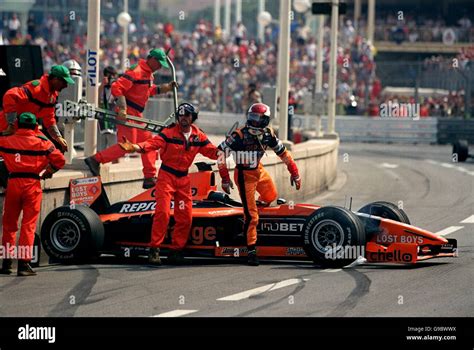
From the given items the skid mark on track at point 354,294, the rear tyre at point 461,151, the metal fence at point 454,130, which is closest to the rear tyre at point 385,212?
the skid mark on track at point 354,294

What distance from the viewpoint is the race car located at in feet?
41.4

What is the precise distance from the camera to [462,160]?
2912 centimetres

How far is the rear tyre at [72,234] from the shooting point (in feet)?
A: 43.1

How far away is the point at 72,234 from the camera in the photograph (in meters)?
13.2

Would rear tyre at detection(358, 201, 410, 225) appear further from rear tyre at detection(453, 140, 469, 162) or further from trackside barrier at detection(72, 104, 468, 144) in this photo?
trackside barrier at detection(72, 104, 468, 144)

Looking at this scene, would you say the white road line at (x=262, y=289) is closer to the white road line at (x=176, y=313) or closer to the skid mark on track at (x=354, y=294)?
the skid mark on track at (x=354, y=294)

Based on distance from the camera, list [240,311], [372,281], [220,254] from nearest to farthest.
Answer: [240,311], [372,281], [220,254]

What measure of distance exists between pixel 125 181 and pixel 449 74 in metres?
24.5

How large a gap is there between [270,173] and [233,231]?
6190 millimetres

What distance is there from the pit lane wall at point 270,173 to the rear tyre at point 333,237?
9.58 ft
